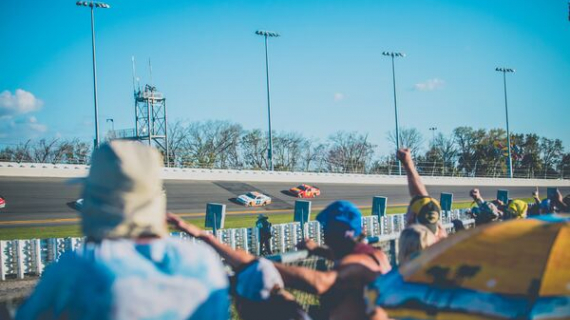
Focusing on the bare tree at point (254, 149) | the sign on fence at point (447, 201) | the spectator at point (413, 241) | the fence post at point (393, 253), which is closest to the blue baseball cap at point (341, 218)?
the spectator at point (413, 241)

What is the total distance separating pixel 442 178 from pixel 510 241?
63.4m

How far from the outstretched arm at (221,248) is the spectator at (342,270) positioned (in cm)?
18

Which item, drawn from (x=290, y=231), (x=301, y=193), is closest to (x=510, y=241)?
(x=290, y=231)

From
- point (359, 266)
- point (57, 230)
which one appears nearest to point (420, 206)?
point (359, 266)

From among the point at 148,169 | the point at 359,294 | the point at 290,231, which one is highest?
the point at 148,169

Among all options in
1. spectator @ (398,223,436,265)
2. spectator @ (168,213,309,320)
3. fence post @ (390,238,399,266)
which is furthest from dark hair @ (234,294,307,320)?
fence post @ (390,238,399,266)

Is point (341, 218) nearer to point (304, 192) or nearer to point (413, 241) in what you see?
point (413, 241)

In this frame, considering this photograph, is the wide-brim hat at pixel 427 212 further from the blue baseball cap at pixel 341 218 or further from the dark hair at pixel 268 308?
the dark hair at pixel 268 308

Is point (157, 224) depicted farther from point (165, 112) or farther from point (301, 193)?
point (165, 112)

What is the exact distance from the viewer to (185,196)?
37219 mm

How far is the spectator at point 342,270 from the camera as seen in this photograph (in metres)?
2.54

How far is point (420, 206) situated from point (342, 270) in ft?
6.80

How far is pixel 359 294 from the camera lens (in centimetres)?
282

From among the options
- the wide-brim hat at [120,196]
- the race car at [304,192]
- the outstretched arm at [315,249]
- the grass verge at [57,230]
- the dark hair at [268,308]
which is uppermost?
the wide-brim hat at [120,196]
